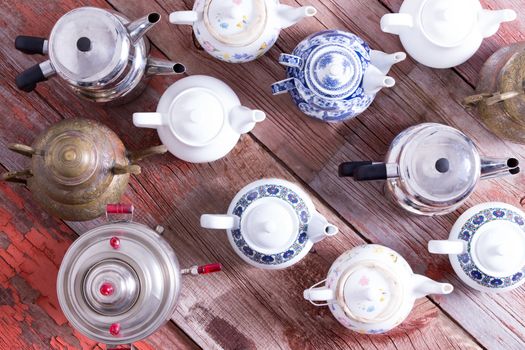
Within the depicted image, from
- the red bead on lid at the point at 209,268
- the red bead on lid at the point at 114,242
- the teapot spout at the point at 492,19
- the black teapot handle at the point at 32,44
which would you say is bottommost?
the red bead on lid at the point at 209,268

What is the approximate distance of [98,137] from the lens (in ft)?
3.47

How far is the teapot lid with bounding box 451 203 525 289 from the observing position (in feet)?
3.55

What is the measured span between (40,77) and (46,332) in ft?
1.49

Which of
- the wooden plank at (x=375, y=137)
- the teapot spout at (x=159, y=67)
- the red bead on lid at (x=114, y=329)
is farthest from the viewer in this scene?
the wooden plank at (x=375, y=137)

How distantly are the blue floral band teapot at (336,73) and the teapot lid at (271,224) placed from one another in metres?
0.15

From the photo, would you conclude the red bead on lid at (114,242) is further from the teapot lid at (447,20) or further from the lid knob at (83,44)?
the teapot lid at (447,20)

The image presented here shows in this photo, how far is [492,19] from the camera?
106 centimetres

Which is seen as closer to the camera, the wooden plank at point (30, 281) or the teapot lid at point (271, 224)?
the teapot lid at point (271, 224)

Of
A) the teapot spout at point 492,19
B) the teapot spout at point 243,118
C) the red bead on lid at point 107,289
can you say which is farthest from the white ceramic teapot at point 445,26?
the red bead on lid at point 107,289

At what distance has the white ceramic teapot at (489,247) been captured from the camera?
1.08 m

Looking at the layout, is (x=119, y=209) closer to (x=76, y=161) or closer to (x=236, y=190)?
(x=76, y=161)

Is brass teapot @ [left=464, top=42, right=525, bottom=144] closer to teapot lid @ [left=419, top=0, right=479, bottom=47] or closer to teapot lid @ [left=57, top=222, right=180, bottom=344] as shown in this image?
teapot lid @ [left=419, top=0, right=479, bottom=47]

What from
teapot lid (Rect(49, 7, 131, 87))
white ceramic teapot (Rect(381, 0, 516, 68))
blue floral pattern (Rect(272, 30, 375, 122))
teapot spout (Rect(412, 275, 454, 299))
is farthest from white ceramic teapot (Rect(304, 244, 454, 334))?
teapot lid (Rect(49, 7, 131, 87))

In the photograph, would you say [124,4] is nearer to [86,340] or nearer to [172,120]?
[172,120]
